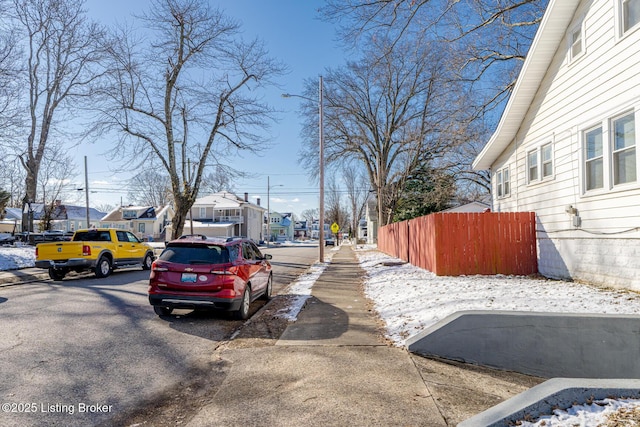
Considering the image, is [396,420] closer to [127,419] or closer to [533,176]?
[127,419]

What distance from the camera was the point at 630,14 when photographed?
8281mm

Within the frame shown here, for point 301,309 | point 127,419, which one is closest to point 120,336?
point 127,419

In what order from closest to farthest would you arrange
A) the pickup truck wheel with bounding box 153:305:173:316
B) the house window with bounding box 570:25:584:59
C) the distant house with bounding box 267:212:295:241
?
the pickup truck wheel with bounding box 153:305:173:316 → the house window with bounding box 570:25:584:59 → the distant house with bounding box 267:212:295:241

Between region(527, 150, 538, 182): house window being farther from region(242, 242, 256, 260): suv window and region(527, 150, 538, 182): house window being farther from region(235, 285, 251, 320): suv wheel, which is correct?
region(235, 285, 251, 320): suv wheel

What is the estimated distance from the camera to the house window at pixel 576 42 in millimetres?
9891

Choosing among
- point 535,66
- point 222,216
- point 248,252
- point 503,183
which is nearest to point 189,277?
point 248,252

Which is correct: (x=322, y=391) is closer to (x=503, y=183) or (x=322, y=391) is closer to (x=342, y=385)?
(x=342, y=385)

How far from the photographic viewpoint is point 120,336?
6363 mm

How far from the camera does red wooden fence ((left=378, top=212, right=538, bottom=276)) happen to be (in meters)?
11.6

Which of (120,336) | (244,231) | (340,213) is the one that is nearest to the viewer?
(120,336)

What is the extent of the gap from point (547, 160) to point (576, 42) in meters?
3.12

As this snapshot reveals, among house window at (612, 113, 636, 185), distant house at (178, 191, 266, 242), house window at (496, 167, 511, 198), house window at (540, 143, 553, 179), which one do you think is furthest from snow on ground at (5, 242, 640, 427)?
distant house at (178, 191, 266, 242)

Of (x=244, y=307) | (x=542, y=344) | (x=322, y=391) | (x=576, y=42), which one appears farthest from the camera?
(x=576, y=42)

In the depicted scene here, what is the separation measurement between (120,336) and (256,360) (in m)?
2.54
